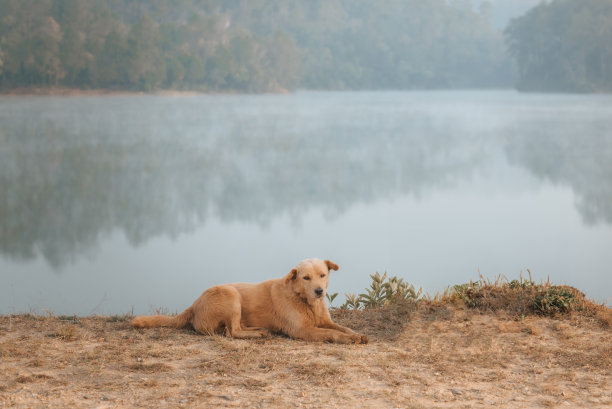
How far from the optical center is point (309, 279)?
214 inches

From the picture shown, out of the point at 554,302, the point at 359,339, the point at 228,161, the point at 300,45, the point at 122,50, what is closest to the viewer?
the point at 359,339

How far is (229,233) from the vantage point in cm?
2464

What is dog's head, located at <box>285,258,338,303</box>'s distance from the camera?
539 cm

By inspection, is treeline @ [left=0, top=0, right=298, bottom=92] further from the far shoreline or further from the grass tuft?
the grass tuft

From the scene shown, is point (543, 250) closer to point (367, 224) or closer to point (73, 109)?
point (367, 224)

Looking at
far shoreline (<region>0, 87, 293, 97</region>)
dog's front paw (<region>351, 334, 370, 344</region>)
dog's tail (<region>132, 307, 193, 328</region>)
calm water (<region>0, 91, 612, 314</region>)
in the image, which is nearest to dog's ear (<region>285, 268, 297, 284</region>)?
dog's front paw (<region>351, 334, 370, 344</region>)

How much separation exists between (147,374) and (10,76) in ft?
151

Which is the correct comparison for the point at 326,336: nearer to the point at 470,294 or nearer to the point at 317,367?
the point at 317,367

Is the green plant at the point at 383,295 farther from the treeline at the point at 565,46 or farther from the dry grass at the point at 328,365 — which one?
the treeline at the point at 565,46

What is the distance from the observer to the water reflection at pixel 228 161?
89.2 feet

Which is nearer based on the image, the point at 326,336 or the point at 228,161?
the point at 326,336

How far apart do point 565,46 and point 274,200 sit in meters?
59.2

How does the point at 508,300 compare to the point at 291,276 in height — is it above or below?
below

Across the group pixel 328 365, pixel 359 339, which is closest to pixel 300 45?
pixel 359 339
